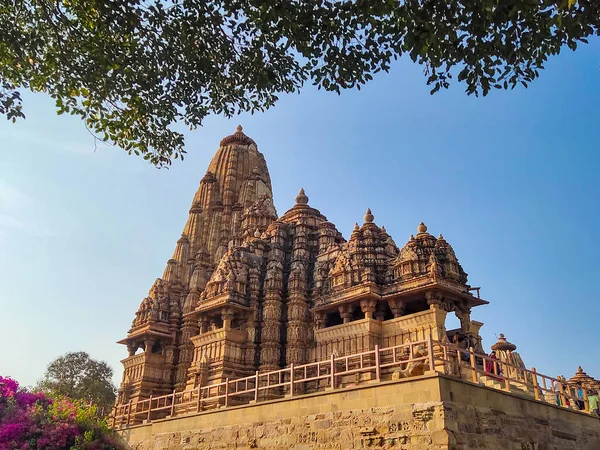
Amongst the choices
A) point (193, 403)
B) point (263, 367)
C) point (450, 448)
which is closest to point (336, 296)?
point (263, 367)

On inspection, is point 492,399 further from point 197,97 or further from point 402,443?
point 197,97

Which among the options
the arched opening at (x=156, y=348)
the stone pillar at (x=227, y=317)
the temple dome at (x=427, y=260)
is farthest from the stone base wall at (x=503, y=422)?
the arched opening at (x=156, y=348)

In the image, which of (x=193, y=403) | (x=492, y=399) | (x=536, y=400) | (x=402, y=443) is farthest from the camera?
(x=193, y=403)

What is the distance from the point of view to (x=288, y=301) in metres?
23.5

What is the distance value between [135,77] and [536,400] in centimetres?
1204

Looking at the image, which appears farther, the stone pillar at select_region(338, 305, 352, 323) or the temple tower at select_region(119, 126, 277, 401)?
the temple tower at select_region(119, 126, 277, 401)

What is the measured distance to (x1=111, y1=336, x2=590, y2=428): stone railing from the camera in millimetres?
→ 12805

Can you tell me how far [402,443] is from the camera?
11.5m

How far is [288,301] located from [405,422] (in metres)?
12.2

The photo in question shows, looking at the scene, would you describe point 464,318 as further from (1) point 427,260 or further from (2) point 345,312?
(2) point 345,312

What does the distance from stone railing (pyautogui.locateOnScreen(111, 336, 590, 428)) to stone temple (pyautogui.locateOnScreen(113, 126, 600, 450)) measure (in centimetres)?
8

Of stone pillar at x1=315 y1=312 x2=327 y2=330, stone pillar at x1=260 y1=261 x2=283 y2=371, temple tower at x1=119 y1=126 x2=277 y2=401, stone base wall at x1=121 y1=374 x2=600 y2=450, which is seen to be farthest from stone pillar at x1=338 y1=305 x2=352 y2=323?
temple tower at x1=119 y1=126 x2=277 y2=401

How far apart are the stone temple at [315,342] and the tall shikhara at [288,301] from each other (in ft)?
0.20

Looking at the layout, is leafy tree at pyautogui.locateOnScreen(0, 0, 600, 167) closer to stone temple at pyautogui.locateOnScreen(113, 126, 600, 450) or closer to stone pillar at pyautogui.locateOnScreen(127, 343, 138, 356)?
stone temple at pyautogui.locateOnScreen(113, 126, 600, 450)
